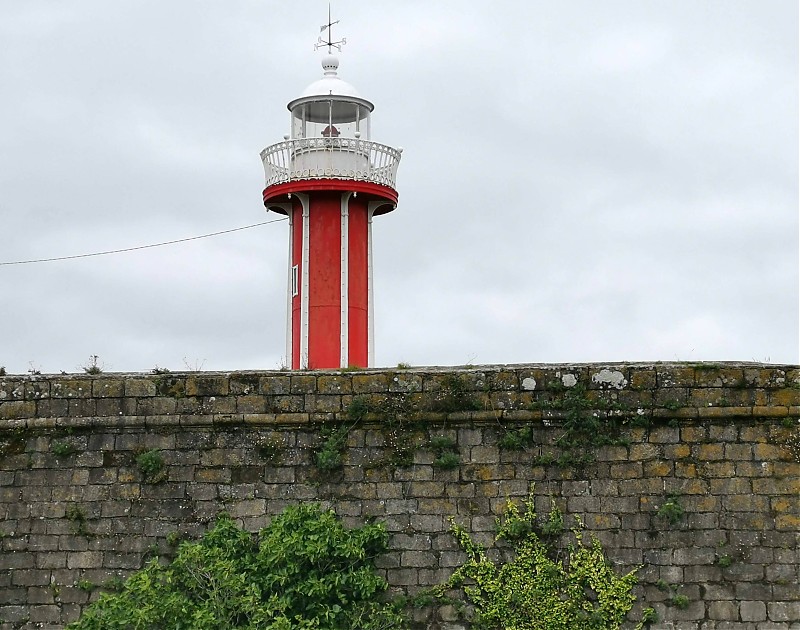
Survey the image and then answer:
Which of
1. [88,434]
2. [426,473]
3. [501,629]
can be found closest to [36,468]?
[88,434]

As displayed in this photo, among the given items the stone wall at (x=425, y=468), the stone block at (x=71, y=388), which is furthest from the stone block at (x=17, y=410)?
the stone block at (x=71, y=388)

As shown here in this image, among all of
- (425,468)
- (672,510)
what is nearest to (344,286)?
(425,468)

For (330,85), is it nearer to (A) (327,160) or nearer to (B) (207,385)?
(A) (327,160)

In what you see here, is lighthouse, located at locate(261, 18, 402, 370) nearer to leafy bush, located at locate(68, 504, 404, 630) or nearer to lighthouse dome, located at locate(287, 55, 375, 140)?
lighthouse dome, located at locate(287, 55, 375, 140)

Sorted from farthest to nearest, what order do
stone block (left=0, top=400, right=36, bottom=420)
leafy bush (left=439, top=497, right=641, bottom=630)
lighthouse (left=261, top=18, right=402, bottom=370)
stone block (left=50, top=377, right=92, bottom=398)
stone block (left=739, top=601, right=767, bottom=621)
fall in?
lighthouse (left=261, top=18, right=402, bottom=370), stone block (left=0, top=400, right=36, bottom=420), stone block (left=50, top=377, right=92, bottom=398), leafy bush (left=439, top=497, right=641, bottom=630), stone block (left=739, top=601, right=767, bottom=621)

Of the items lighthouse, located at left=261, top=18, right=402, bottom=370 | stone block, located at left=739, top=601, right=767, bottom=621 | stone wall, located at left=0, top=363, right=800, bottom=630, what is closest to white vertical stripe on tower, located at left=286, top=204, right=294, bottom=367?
lighthouse, located at left=261, top=18, right=402, bottom=370

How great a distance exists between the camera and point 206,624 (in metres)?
10.4

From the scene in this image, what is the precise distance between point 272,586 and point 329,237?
6209 mm

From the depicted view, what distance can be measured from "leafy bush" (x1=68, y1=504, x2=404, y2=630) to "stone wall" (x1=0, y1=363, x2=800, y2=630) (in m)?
0.26

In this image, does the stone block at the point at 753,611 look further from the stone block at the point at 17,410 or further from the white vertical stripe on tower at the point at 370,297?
the white vertical stripe on tower at the point at 370,297

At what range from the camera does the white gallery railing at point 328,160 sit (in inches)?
625

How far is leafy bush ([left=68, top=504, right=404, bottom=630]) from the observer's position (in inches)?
412

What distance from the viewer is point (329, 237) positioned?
1590 cm

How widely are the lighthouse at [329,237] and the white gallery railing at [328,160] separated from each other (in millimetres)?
12
